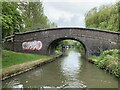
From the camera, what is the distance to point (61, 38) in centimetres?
3834

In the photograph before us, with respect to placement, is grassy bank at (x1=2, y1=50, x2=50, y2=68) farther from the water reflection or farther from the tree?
the water reflection

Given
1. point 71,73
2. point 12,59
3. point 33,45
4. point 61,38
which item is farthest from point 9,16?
point 61,38

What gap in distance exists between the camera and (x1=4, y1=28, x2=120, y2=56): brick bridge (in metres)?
34.9

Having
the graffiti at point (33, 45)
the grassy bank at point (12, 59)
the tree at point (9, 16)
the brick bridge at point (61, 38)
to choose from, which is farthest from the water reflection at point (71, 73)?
the graffiti at point (33, 45)

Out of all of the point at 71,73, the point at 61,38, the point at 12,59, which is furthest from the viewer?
the point at 61,38

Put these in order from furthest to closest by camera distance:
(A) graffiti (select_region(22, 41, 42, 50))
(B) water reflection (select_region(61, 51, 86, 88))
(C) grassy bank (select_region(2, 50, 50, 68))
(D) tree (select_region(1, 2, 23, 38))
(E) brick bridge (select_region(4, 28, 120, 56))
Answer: (A) graffiti (select_region(22, 41, 42, 50)) < (E) brick bridge (select_region(4, 28, 120, 56)) < (C) grassy bank (select_region(2, 50, 50, 68)) < (D) tree (select_region(1, 2, 23, 38)) < (B) water reflection (select_region(61, 51, 86, 88))

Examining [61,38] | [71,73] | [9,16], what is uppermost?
[9,16]

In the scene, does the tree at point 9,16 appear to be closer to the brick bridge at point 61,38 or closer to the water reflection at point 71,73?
the water reflection at point 71,73

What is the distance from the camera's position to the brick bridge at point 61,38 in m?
34.9

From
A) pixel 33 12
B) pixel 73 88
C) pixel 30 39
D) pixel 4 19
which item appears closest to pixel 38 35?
pixel 30 39

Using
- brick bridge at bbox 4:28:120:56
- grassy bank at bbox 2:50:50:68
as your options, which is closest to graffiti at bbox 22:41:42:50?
brick bridge at bbox 4:28:120:56

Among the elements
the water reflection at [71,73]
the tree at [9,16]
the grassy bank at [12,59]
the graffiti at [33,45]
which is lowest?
the water reflection at [71,73]

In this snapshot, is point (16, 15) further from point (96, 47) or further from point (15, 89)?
point (96, 47)

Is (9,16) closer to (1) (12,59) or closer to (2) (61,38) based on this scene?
(1) (12,59)
